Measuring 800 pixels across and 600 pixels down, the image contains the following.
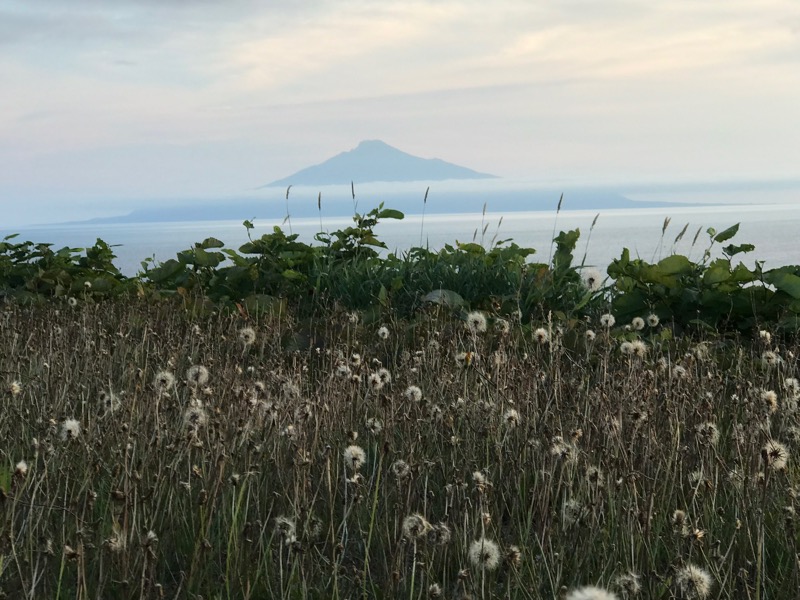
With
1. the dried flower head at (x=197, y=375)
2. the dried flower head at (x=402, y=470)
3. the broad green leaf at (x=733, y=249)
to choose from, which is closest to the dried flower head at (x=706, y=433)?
the dried flower head at (x=402, y=470)

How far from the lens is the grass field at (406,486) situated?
8.51 feet

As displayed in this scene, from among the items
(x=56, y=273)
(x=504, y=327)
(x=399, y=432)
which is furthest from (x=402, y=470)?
(x=56, y=273)

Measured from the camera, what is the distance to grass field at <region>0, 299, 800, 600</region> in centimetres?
259

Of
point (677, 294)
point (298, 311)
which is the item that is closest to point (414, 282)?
point (298, 311)

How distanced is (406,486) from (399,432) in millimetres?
1358

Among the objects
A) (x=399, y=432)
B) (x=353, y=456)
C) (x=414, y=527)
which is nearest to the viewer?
(x=414, y=527)

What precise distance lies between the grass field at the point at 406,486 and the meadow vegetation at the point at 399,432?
0.02 metres

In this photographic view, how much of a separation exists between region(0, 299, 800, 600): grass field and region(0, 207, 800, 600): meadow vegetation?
0.02 m

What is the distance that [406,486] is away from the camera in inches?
117

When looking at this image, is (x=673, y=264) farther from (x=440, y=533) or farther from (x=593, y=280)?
(x=440, y=533)

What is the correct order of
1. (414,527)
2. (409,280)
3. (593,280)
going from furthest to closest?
(409,280)
(593,280)
(414,527)

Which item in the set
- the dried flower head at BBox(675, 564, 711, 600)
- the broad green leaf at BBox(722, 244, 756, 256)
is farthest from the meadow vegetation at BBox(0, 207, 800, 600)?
the broad green leaf at BBox(722, 244, 756, 256)

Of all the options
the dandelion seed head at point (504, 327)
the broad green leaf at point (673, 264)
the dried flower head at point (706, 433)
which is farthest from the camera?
the broad green leaf at point (673, 264)

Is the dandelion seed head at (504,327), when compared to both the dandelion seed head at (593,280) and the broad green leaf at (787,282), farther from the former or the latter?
the broad green leaf at (787,282)
